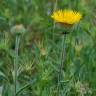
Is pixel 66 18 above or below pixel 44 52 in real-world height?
above

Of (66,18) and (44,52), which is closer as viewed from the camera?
→ (66,18)

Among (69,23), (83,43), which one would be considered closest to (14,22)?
(83,43)

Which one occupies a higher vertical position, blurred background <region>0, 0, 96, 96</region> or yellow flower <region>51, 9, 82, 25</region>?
yellow flower <region>51, 9, 82, 25</region>

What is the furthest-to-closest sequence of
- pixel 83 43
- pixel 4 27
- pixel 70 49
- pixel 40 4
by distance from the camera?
pixel 40 4 → pixel 4 27 → pixel 83 43 → pixel 70 49

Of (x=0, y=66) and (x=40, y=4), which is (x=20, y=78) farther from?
(x=40, y=4)

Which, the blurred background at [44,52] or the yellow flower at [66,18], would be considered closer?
the yellow flower at [66,18]

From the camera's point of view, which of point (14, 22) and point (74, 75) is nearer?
point (74, 75)

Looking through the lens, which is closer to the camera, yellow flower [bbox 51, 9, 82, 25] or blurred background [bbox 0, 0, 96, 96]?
yellow flower [bbox 51, 9, 82, 25]

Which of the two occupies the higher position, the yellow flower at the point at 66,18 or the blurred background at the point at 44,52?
the yellow flower at the point at 66,18
